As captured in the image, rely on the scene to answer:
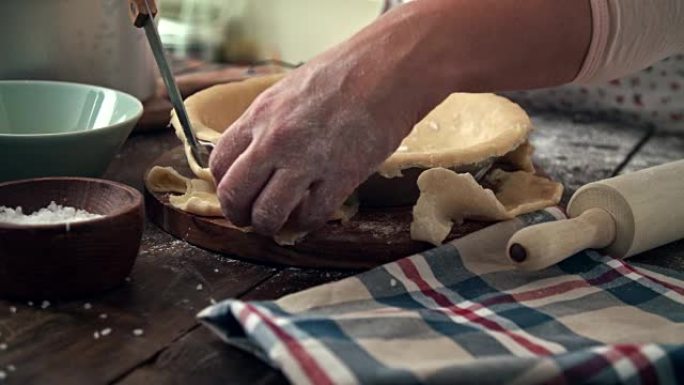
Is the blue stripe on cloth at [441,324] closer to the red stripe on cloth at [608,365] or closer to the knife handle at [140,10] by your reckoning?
the red stripe on cloth at [608,365]

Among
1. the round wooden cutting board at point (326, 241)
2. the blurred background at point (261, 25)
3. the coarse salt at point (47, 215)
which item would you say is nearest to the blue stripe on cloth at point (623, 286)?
the round wooden cutting board at point (326, 241)

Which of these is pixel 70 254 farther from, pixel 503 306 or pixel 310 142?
pixel 503 306

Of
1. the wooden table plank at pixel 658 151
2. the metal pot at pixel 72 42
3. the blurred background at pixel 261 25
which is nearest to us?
the metal pot at pixel 72 42

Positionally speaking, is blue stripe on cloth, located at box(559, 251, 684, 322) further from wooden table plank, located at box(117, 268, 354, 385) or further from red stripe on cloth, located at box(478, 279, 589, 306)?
wooden table plank, located at box(117, 268, 354, 385)

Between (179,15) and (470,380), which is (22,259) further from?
(179,15)

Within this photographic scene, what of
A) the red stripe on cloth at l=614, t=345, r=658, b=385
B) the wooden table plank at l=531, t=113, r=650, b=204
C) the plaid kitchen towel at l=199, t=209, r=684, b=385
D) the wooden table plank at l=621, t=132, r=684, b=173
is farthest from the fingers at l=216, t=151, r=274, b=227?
the wooden table plank at l=621, t=132, r=684, b=173

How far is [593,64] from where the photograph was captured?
891mm

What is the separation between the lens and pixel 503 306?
0.77m

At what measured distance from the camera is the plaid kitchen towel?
1.99ft

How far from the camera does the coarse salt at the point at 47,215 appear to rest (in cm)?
78

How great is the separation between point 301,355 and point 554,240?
309 mm

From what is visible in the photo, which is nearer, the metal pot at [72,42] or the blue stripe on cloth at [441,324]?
the blue stripe on cloth at [441,324]

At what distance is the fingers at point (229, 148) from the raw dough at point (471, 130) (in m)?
0.22

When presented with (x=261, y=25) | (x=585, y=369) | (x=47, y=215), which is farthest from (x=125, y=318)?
(x=261, y=25)
